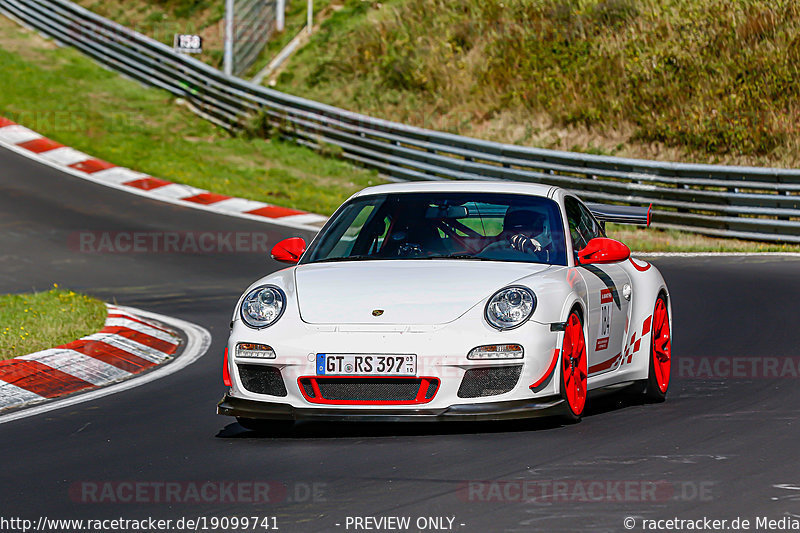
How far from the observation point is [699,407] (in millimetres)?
7832

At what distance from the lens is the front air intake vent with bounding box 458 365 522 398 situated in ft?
22.4

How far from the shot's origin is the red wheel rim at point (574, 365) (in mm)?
7035

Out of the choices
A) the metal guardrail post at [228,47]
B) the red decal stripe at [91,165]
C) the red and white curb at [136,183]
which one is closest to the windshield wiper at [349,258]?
the red and white curb at [136,183]

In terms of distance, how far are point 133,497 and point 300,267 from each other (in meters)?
2.26

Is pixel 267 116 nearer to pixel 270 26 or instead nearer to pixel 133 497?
pixel 270 26

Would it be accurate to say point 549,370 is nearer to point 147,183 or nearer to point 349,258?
point 349,258

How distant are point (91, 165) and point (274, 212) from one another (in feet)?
15.4

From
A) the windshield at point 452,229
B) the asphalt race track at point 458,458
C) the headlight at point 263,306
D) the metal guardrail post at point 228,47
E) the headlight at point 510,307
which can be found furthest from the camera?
the metal guardrail post at point 228,47

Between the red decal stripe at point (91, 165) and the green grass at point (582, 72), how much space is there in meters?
6.28

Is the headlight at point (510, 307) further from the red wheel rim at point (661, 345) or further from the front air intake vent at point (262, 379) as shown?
the red wheel rim at point (661, 345)

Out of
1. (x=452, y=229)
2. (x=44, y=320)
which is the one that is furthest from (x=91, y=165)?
(x=452, y=229)

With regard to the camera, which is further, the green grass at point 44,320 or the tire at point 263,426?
the green grass at point 44,320

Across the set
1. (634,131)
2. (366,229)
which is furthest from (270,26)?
(366,229)

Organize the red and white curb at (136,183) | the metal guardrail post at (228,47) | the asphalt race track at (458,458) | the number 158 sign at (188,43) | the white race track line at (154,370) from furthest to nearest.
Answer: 1. the metal guardrail post at (228,47)
2. the number 158 sign at (188,43)
3. the red and white curb at (136,183)
4. the white race track line at (154,370)
5. the asphalt race track at (458,458)
